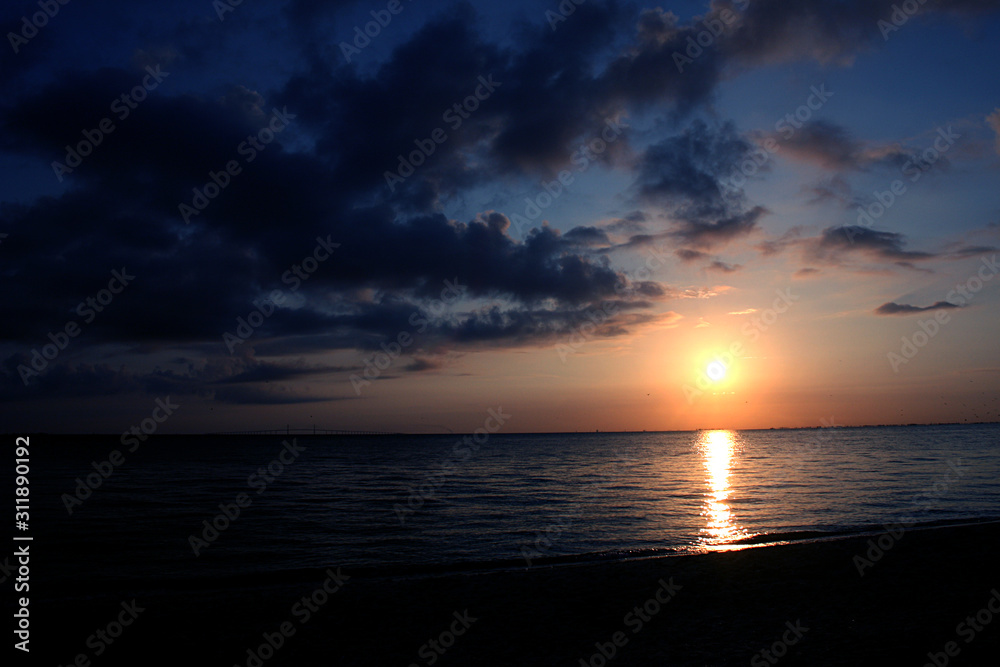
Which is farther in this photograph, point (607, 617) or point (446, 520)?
point (446, 520)

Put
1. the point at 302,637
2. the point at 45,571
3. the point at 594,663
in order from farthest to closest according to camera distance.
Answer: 1. the point at 45,571
2. the point at 302,637
3. the point at 594,663

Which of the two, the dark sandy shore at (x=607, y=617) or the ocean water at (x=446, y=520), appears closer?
the dark sandy shore at (x=607, y=617)

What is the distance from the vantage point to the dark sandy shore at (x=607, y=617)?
10.6 metres

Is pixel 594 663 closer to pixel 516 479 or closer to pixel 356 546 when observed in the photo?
pixel 356 546

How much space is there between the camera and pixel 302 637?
12023 mm

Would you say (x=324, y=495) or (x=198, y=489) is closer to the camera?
(x=324, y=495)

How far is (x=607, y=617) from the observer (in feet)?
41.8

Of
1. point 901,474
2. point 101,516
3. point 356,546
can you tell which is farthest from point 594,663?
point 901,474

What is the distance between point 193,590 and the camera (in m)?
17.7

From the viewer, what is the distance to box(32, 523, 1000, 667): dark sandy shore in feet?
34.8

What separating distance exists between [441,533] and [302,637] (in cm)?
1568

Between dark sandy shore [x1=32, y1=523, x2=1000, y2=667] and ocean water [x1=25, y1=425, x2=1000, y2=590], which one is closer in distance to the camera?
dark sandy shore [x1=32, y1=523, x2=1000, y2=667]

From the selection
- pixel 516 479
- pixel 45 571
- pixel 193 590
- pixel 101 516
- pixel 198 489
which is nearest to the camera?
pixel 193 590

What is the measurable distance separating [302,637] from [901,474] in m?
62.4
